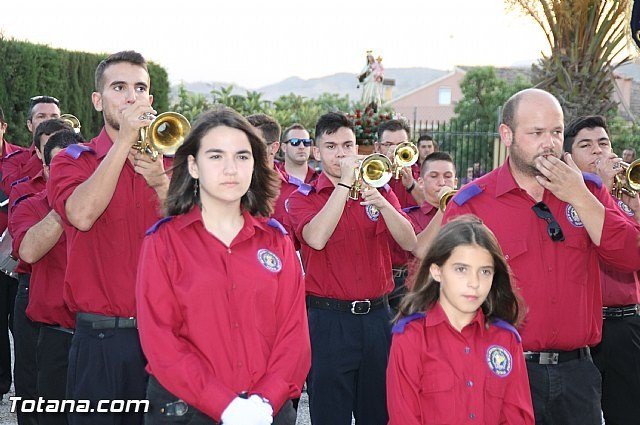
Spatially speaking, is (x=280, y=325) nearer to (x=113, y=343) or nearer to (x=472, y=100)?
(x=113, y=343)

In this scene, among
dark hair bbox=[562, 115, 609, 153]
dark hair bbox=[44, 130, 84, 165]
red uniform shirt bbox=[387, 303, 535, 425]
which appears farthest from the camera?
dark hair bbox=[562, 115, 609, 153]

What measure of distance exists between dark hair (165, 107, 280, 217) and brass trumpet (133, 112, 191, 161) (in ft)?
1.73

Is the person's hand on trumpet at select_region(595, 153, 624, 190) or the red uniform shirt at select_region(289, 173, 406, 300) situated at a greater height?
the person's hand on trumpet at select_region(595, 153, 624, 190)

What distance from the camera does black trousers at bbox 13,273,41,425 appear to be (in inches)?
254

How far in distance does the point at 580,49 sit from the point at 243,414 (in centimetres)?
1208

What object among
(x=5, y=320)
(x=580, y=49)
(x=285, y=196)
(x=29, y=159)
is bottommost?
(x=5, y=320)

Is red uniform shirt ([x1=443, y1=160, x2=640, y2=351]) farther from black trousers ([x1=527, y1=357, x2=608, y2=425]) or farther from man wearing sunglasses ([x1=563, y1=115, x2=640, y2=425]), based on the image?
man wearing sunglasses ([x1=563, y1=115, x2=640, y2=425])

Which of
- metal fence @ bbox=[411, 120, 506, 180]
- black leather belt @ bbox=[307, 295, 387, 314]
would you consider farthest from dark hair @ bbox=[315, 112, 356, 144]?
metal fence @ bbox=[411, 120, 506, 180]

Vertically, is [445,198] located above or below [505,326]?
above

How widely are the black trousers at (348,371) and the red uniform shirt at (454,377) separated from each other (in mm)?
1643

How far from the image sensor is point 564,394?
4.52 metres

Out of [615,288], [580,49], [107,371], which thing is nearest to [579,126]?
[615,288]

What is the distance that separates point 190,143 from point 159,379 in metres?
1.02

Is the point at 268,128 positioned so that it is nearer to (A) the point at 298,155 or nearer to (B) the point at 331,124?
(A) the point at 298,155
